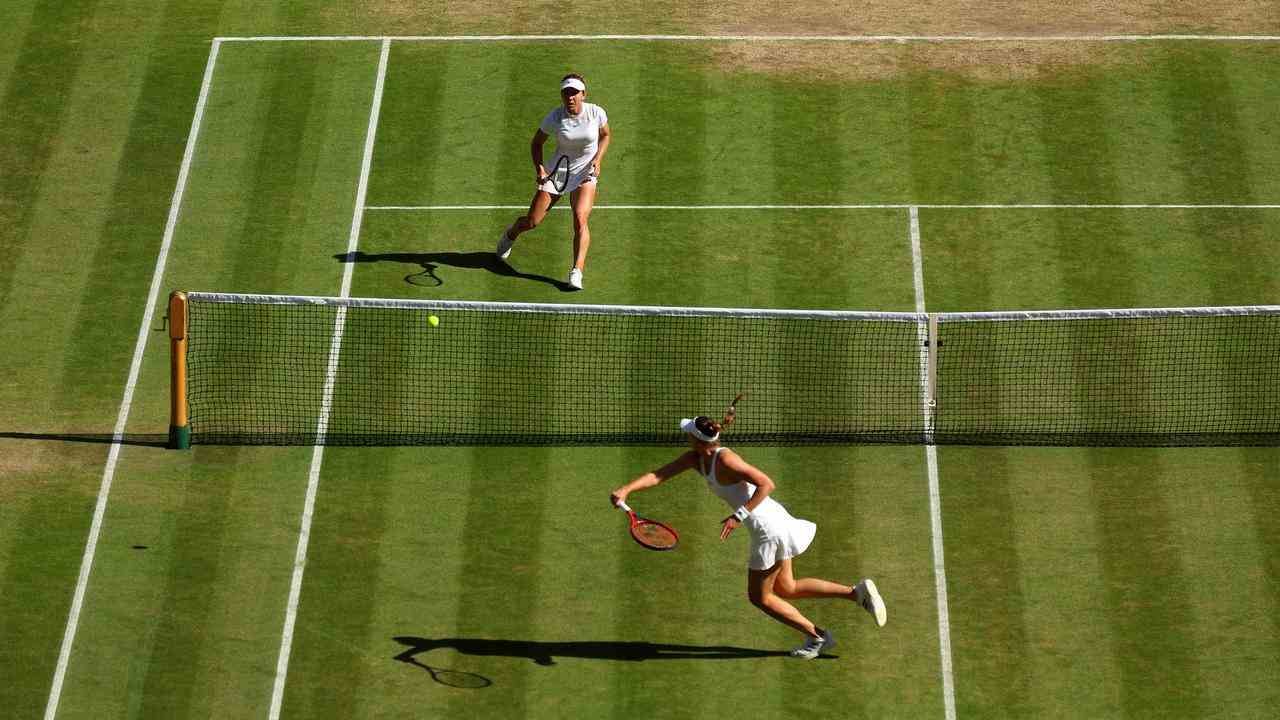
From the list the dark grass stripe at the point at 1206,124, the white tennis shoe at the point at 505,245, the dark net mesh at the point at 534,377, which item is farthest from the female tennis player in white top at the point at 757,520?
the dark grass stripe at the point at 1206,124

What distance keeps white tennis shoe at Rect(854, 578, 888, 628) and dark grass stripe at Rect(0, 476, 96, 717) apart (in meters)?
7.35

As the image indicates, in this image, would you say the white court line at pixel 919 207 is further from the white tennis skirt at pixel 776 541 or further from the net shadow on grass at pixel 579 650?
the white tennis skirt at pixel 776 541

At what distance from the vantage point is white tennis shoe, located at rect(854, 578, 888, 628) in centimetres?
1920

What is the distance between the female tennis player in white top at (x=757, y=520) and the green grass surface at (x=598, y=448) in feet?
2.72

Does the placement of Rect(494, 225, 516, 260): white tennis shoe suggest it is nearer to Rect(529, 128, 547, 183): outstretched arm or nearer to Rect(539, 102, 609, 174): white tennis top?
Rect(529, 128, 547, 183): outstretched arm

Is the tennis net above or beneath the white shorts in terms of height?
beneath

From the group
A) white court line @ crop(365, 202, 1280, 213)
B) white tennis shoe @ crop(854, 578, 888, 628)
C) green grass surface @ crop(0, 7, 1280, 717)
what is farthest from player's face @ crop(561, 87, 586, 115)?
white tennis shoe @ crop(854, 578, 888, 628)

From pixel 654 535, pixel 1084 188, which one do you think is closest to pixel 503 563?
pixel 654 535

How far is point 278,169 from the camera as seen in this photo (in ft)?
87.7

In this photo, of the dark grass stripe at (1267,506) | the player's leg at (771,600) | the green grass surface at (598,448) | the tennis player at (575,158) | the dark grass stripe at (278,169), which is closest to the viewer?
the player's leg at (771,600)

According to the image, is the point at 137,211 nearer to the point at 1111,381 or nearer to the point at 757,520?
the point at 757,520

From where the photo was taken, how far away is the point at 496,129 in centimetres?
2750

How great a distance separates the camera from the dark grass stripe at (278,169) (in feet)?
82.3

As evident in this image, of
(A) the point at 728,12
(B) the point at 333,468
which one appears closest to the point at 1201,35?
(A) the point at 728,12
